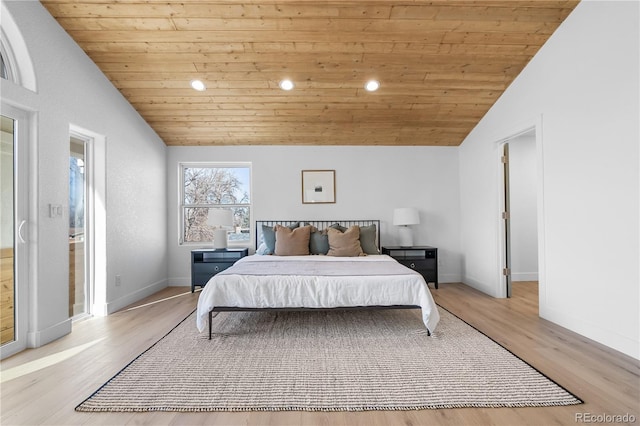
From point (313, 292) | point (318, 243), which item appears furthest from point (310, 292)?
point (318, 243)

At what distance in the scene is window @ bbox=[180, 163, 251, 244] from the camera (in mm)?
5270

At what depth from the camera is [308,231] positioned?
4430mm

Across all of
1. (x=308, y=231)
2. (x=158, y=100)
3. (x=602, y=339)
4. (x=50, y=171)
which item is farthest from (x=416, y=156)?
(x=50, y=171)

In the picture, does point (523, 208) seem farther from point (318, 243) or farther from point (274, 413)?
point (274, 413)

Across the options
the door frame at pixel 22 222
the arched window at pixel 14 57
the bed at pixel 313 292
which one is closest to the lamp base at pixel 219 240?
the bed at pixel 313 292

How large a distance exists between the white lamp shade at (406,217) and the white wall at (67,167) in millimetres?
3779

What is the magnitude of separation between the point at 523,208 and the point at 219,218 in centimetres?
508

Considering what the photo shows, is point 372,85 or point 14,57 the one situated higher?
point 372,85

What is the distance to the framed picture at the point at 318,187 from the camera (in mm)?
5180

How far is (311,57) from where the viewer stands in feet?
11.4

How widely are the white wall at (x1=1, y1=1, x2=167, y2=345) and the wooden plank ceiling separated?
251 mm

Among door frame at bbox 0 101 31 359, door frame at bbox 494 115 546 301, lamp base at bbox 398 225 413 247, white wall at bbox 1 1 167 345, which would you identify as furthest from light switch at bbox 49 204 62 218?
door frame at bbox 494 115 546 301

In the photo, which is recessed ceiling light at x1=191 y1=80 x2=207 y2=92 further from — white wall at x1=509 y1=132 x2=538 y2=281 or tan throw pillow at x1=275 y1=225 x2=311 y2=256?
white wall at x1=509 y1=132 x2=538 y2=281

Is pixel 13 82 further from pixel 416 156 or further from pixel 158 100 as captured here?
pixel 416 156
